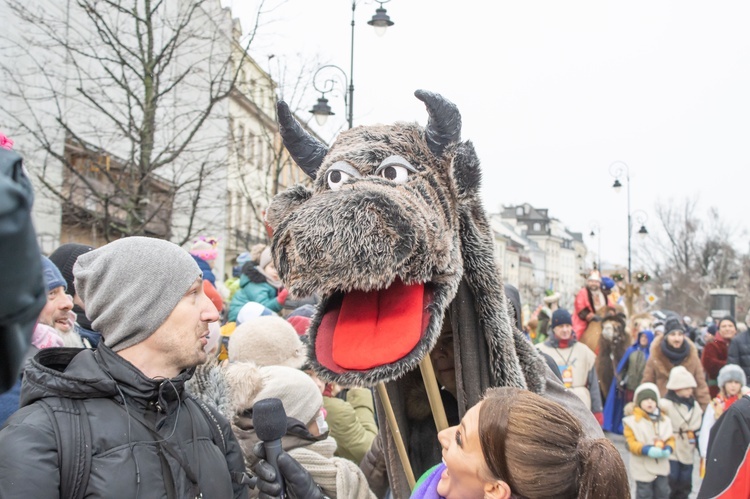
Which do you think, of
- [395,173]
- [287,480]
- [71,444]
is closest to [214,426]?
[287,480]

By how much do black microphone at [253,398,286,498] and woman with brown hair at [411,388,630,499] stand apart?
596mm

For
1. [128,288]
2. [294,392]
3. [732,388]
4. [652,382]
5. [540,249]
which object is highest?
[540,249]

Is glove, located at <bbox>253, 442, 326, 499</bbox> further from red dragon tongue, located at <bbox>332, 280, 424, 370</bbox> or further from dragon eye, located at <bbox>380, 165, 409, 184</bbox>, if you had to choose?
dragon eye, located at <bbox>380, 165, 409, 184</bbox>

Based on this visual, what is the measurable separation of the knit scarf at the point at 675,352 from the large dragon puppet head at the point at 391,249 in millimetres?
7759

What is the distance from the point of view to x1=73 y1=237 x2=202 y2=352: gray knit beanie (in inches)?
92.7

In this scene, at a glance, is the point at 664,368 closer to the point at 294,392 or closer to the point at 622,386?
the point at 622,386

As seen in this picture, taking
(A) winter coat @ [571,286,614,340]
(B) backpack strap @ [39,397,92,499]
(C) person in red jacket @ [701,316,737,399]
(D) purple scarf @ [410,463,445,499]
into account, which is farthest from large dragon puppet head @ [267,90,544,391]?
(C) person in red jacket @ [701,316,737,399]

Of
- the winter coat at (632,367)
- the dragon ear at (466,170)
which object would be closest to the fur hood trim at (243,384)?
the dragon ear at (466,170)

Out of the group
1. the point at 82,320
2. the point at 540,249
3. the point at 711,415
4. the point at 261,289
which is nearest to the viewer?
the point at 82,320

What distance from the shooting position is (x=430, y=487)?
2.30 meters

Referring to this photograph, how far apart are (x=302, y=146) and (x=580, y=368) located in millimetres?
6986

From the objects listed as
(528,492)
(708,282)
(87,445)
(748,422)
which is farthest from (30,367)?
(708,282)

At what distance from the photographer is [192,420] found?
244 cm

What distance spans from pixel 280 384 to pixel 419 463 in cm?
85
